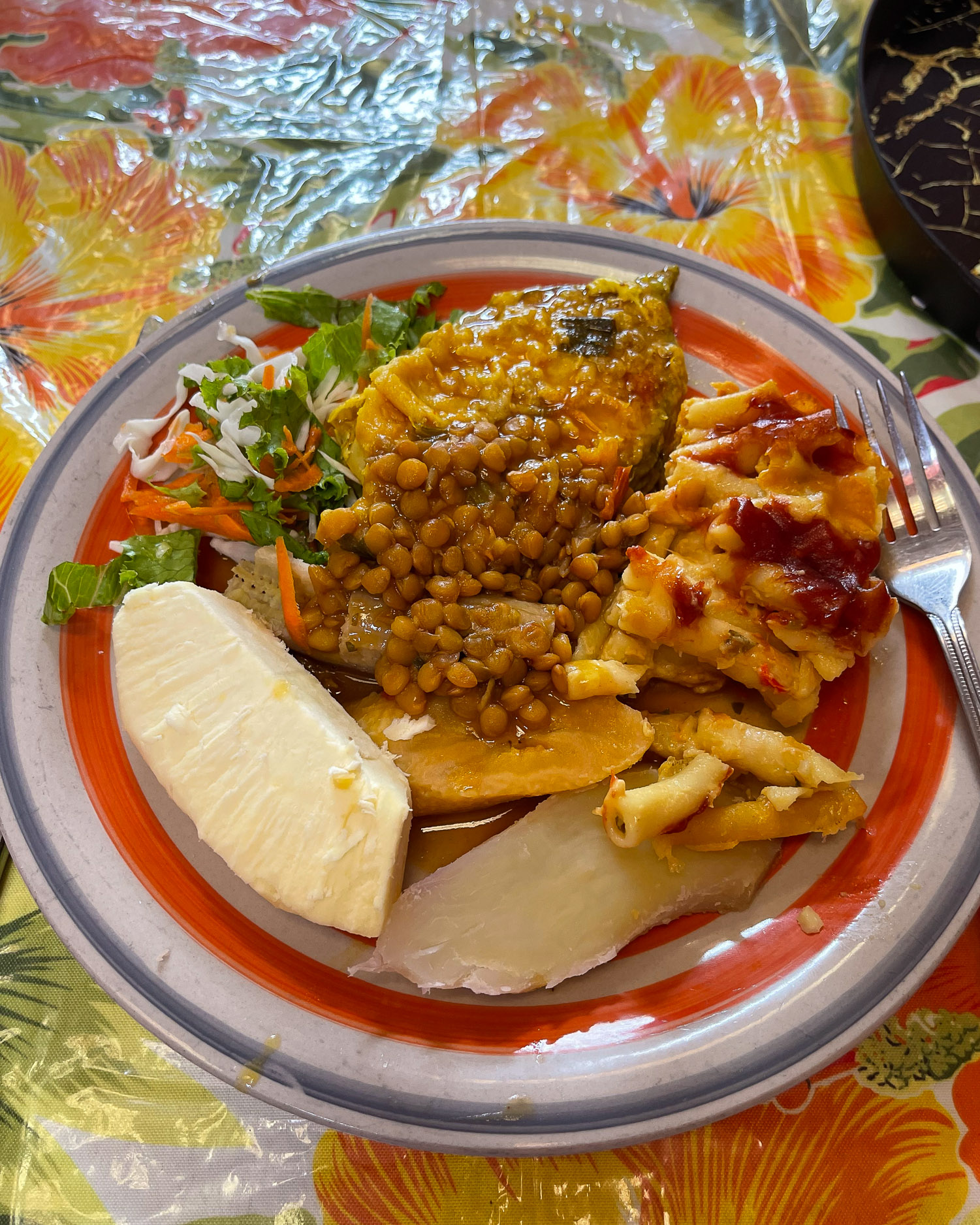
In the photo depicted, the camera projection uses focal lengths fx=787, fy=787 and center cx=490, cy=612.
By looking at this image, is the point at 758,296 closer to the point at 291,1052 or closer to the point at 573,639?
the point at 573,639

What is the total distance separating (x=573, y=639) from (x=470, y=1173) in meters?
1.68

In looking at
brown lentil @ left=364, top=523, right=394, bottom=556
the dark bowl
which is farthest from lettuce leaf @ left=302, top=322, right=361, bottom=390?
the dark bowl

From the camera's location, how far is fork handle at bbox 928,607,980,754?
8.26 ft

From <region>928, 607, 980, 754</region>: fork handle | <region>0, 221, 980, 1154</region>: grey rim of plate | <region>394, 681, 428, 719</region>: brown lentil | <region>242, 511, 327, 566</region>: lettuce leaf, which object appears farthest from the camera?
<region>242, 511, 327, 566</region>: lettuce leaf

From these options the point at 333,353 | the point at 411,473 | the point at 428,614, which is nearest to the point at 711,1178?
the point at 428,614

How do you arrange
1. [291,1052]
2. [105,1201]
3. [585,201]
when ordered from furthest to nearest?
[585,201], [105,1201], [291,1052]

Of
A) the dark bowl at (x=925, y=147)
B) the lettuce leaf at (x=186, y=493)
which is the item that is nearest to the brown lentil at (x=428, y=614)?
the lettuce leaf at (x=186, y=493)

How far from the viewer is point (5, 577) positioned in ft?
9.24

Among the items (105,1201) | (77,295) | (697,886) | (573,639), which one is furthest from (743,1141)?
(77,295)

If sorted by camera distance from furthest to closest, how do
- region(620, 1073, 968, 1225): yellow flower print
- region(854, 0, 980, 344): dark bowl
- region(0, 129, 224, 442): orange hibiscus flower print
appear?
region(0, 129, 224, 442): orange hibiscus flower print → region(854, 0, 980, 344): dark bowl → region(620, 1073, 968, 1225): yellow flower print

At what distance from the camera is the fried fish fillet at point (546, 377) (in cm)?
294

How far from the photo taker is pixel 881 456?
3.02 metres

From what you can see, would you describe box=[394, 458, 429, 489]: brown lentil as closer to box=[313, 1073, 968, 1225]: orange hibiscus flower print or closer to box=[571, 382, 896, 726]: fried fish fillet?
box=[571, 382, 896, 726]: fried fish fillet

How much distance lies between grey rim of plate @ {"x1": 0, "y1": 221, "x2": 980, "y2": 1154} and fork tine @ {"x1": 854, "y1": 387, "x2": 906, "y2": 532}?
0.24 m
